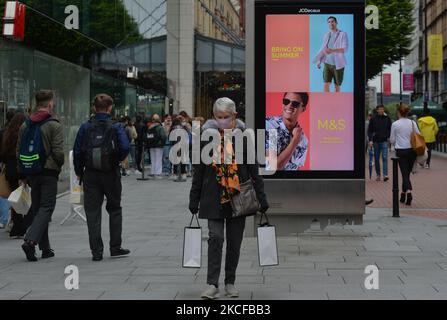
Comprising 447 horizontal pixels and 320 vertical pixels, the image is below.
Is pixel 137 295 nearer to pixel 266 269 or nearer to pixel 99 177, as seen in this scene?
pixel 266 269

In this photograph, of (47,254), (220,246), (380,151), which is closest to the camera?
(220,246)

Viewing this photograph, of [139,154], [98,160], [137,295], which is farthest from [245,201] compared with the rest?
[139,154]

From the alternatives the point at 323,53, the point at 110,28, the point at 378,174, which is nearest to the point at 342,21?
the point at 323,53

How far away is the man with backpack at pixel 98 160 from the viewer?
8945 mm

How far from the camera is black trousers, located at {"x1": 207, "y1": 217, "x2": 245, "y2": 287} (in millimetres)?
6805

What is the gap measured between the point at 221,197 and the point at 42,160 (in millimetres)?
3122

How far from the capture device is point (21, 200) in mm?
9891

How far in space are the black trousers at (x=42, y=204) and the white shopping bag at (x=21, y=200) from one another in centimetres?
60

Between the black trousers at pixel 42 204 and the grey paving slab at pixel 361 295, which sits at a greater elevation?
the black trousers at pixel 42 204

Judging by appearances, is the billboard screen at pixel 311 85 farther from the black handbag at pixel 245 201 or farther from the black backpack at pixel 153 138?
the black backpack at pixel 153 138

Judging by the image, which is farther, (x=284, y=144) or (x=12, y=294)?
(x=284, y=144)

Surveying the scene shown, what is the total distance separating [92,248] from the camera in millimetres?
9031

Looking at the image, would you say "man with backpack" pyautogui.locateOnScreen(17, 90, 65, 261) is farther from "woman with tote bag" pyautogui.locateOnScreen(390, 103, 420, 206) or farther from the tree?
the tree

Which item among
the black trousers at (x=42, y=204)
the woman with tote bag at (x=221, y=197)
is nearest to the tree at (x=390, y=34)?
the black trousers at (x=42, y=204)
